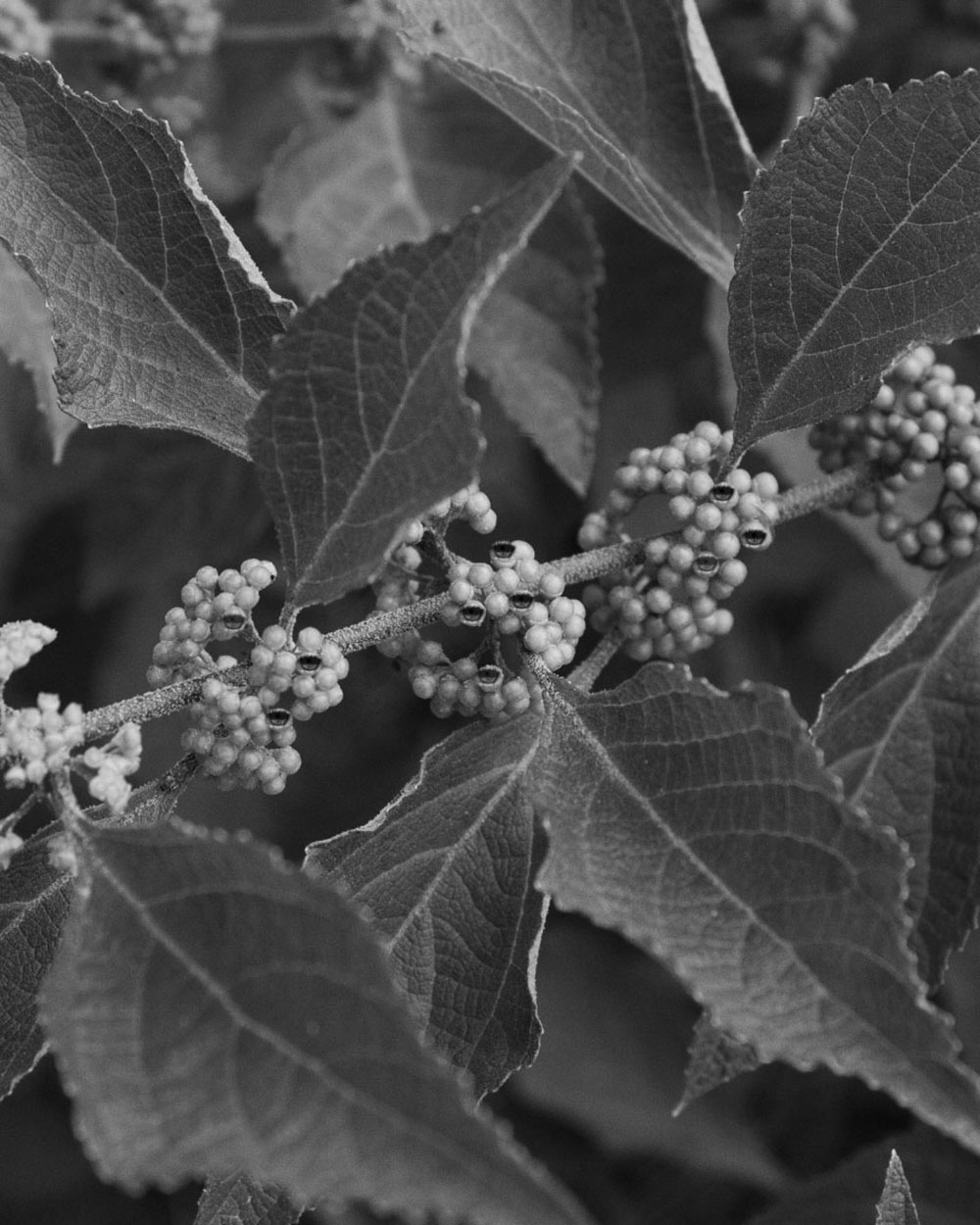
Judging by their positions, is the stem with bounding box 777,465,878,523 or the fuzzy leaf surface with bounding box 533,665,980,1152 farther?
the stem with bounding box 777,465,878,523

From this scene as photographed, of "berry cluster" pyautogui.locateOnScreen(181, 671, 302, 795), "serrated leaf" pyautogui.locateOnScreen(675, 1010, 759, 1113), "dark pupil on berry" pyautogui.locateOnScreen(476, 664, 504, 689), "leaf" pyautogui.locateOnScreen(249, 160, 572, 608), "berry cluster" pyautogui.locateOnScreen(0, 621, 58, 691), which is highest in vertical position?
"leaf" pyautogui.locateOnScreen(249, 160, 572, 608)

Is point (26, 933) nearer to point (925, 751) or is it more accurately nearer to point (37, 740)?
point (37, 740)

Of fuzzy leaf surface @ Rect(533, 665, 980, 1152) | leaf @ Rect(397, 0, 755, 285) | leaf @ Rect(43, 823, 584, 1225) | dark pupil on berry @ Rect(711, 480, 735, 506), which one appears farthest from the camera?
leaf @ Rect(397, 0, 755, 285)

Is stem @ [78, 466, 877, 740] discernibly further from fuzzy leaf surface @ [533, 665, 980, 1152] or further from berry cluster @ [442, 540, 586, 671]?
fuzzy leaf surface @ [533, 665, 980, 1152]

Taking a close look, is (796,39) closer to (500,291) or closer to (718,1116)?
(500,291)

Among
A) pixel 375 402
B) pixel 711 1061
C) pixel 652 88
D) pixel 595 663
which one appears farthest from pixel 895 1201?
pixel 652 88

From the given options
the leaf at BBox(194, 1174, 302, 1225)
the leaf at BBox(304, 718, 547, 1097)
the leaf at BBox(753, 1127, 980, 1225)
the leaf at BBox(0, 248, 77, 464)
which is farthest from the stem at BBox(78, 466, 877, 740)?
the leaf at BBox(753, 1127, 980, 1225)

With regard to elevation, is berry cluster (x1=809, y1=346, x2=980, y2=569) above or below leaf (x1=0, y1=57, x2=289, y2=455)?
below

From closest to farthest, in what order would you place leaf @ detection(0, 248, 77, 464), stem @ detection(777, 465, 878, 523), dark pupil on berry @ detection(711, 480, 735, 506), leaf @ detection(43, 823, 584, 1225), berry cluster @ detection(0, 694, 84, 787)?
leaf @ detection(43, 823, 584, 1225), berry cluster @ detection(0, 694, 84, 787), dark pupil on berry @ detection(711, 480, 735, 506), stem @ detection(777, 465, 878, 523), leaf @ detection(0, 248, 77, 464)
